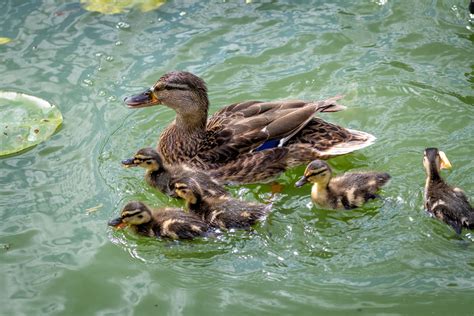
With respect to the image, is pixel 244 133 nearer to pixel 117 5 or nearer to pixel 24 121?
pixel 24 121

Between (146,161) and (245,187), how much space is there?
77 centimetres

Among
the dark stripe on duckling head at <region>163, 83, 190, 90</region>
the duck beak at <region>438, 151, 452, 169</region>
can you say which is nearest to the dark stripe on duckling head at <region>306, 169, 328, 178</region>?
the duck beak at <region>438, 151, 452, 169</region>

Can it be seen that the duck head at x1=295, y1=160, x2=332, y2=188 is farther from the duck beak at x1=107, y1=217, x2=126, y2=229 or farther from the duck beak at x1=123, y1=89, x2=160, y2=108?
the duck beak at x1=123, y1=89, x2=160, y2=108

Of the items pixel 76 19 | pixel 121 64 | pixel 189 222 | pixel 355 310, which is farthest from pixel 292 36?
pixel 355 310

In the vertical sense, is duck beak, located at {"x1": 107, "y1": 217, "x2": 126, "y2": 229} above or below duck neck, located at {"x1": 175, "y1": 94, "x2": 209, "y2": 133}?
below

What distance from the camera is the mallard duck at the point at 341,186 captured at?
462cm

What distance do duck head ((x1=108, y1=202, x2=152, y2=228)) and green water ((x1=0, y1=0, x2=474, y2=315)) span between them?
18 centimetres

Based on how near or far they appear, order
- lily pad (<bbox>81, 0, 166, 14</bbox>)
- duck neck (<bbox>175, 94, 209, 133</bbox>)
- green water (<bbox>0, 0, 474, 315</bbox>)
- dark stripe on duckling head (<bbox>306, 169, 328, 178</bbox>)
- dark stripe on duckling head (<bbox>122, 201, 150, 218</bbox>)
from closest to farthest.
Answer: green water (<bbox>0, 0, 474, 315</bbox>)
dark stripe on duckling head (<bbox>122, 201, 150, 218</bbox>)
dark stripe on duckling head (<bbox>306, 169, 328, 178</bbox>)
duck neck (<bbox>175, 94, 209, 133</bbox>)
lily pad (<bbox>81, 0, 166, 14</bbox>)

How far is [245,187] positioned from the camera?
17.0ft

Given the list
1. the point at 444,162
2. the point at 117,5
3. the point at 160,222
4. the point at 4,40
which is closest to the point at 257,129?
the point at 160,222

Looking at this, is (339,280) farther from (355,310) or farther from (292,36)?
(292,36)

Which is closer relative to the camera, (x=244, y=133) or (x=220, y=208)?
(x=220, y=208)

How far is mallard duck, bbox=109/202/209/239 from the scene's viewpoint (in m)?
4.45

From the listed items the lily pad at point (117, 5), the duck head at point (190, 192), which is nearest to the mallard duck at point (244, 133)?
the duck head at point (190, 192)
